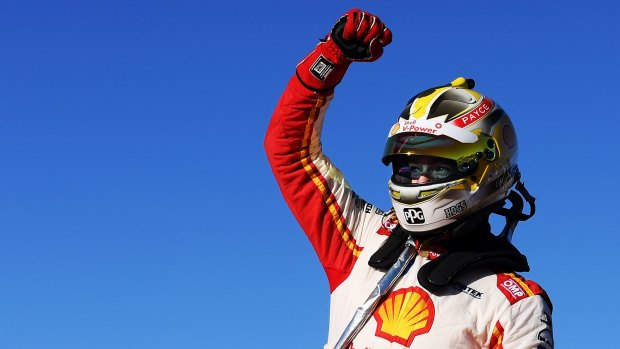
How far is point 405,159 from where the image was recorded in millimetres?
8312

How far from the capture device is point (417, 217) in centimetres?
809

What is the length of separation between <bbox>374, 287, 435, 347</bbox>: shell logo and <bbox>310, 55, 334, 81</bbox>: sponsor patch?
1882mm

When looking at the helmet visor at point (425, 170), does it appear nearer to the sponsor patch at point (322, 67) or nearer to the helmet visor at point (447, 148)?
the helmet visor at point (447, 148)

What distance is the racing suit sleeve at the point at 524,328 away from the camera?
292 inches

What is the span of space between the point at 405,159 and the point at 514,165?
96 cm

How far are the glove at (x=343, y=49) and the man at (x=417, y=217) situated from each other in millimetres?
10

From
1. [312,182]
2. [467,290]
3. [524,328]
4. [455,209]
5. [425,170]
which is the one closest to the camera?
[524,328]

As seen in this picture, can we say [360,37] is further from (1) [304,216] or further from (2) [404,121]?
(1) [304,216]

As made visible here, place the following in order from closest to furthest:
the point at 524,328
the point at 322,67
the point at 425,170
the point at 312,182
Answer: the point at 524,328 → the point at 425,170 → the point at 322,67 → the point at 312,182

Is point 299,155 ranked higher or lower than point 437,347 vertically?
higher

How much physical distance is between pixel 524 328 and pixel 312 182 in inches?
86.3

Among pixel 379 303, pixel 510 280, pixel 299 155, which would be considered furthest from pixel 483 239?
pixel 299 155

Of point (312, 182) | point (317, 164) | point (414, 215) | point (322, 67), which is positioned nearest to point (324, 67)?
point (322, 67)

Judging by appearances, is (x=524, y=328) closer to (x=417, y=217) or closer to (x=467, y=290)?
(x=467, y=290)
